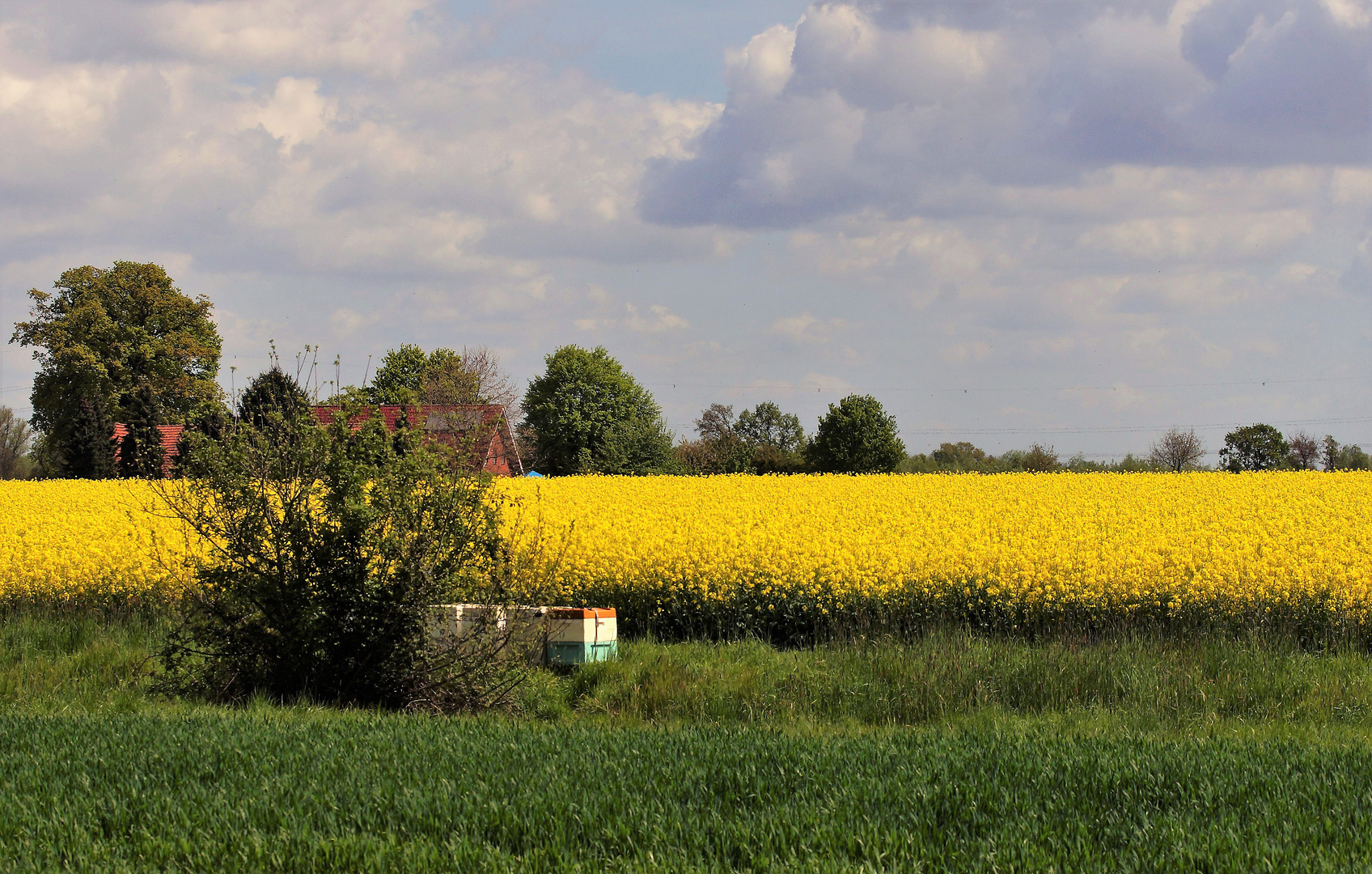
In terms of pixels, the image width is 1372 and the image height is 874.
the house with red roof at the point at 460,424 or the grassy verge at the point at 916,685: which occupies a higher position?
the house with red roof at the point at 460,424

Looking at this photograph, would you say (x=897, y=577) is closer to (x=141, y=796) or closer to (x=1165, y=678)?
(x=1165, y=678)

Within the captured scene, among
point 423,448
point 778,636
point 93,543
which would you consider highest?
point 423,448

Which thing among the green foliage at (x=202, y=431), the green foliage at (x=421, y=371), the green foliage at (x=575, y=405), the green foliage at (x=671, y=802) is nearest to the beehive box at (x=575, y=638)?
the green foliage at (x=671, y=802)

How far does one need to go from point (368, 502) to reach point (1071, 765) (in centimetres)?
601

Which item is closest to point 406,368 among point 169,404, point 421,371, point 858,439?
point 421,371

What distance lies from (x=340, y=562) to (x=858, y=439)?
162 feet

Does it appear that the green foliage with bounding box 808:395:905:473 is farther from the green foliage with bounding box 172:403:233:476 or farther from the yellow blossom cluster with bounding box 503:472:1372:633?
the green foliage with bounding box 172:403:233:476

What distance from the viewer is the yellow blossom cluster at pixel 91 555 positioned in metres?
14.4

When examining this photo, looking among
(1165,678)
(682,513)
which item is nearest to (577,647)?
(1165,678)

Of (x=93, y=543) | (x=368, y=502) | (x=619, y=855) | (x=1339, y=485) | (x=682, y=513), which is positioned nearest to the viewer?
(x=619, y=855)

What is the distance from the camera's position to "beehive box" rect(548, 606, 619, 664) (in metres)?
10.6

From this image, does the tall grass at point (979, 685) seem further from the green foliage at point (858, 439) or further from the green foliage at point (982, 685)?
the green foliage at point (858, 439)

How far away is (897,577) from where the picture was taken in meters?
13.1

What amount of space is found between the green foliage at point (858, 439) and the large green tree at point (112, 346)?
109ft
